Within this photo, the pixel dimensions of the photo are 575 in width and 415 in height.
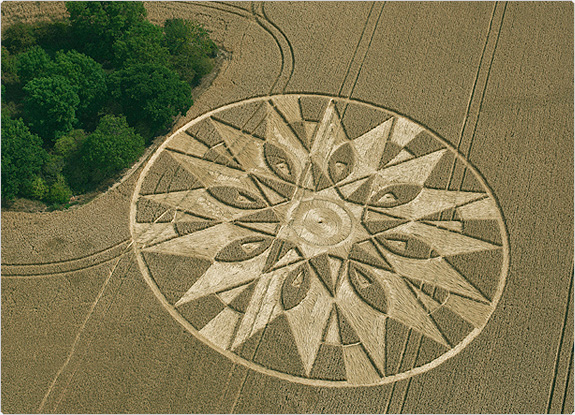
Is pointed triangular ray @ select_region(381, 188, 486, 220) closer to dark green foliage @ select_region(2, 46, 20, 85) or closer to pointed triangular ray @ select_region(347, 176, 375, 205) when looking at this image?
pointed triangular ray @ select_region(347, 176, 375, 205)

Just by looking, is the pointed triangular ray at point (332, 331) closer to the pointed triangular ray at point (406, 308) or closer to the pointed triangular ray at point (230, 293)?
the pointed triangular ray at point (406, 308)

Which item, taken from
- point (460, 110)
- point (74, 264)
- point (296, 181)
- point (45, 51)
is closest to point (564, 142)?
point (460, 110)

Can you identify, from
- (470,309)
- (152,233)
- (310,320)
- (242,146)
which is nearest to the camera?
(310,320)

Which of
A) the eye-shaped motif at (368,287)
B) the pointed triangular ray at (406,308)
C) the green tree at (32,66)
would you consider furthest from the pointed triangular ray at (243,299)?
the green tree at (32,66)

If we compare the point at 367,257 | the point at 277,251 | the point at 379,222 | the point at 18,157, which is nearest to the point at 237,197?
the point at 277,251

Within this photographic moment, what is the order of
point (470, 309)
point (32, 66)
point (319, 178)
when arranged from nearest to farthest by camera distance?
point (470, 309) < point (319, 178) < point (32, 66)

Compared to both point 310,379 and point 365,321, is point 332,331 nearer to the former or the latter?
point 365,321
